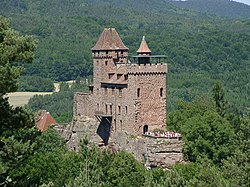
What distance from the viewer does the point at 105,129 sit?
64.2 metres

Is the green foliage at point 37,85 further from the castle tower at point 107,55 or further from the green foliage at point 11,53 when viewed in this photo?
the green foliage at point 11,53

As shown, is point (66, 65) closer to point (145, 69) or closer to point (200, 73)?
point (200, 73)

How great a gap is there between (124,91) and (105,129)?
480 centimetres

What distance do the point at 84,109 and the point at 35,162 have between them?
1559 cm

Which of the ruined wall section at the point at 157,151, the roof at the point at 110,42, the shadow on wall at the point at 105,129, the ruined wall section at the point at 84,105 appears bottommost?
the ruined wall section at the point at 157,151

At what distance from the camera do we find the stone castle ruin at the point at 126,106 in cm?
5759

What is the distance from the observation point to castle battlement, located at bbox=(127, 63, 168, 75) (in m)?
60.1

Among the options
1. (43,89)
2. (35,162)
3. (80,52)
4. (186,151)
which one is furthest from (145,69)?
(80,52)

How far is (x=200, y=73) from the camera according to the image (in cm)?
18950

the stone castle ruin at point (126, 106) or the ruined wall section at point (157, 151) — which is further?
the stone castle ruin at point (126, 106)

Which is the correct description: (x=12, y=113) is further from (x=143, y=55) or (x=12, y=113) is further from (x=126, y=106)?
(x=143, y=55)

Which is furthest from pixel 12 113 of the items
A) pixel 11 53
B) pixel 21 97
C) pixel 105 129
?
pixel 21 97

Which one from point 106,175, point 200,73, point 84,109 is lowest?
point 106,175

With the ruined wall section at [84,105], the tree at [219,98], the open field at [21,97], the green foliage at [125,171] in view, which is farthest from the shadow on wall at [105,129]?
Answer: the open field at [21,97]
